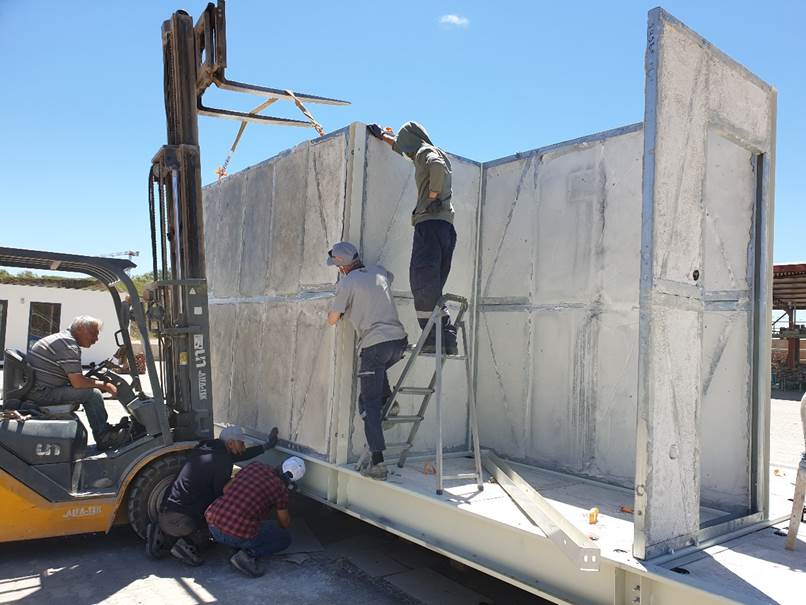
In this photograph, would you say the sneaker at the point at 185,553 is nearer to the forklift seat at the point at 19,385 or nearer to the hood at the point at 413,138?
the forklift seat at the point at 19,385

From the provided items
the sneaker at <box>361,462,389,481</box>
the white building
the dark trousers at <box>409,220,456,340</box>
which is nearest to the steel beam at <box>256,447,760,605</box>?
the sneaker at <box>361,462,389,481</box>

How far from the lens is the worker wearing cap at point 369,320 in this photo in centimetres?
519

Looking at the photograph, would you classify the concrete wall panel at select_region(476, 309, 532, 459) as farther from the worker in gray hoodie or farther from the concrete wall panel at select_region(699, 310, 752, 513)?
the concrete wall panel at select_region(699, 310, 752, 513)

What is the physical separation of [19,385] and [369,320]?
3052 mm

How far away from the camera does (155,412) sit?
5.47 metres

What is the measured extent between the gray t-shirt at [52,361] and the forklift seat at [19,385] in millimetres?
60

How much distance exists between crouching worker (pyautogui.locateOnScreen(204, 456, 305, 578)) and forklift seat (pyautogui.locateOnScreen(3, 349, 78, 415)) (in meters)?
1.62

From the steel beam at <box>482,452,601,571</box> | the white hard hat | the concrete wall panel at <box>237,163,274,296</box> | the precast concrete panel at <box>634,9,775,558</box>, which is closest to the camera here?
the steel beam at <box>482,452,601,571</box>

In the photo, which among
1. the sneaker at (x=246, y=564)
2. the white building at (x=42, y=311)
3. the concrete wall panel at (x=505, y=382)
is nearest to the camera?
the sneaker at (x=246, y=564)

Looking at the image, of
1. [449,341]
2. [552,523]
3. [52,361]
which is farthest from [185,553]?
[552,523]

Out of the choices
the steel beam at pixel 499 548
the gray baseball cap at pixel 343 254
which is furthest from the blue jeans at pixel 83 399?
the gray baseball cap at pixel 343 254

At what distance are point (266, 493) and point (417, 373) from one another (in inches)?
72.9

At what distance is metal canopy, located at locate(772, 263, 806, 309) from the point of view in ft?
53.6

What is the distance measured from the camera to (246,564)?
4.97m
